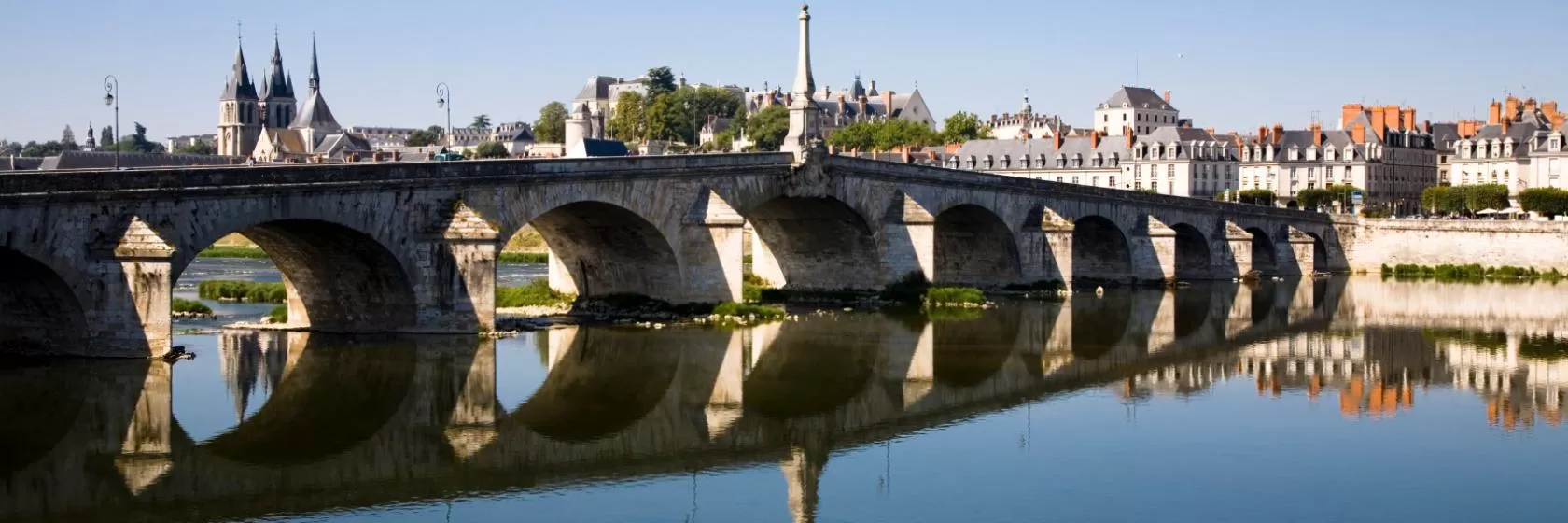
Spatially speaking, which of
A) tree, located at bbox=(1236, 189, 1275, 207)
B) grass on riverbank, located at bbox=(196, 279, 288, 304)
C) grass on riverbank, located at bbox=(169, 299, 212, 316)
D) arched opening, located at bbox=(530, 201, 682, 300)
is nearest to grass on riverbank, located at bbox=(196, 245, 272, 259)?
grass on riverbank, located at bbox=(196, 279, 288, 304)

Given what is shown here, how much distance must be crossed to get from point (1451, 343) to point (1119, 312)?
393 inches

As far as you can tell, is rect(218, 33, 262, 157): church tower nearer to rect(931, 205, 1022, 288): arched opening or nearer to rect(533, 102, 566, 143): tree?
rect(533, 102, 566, 143): tree

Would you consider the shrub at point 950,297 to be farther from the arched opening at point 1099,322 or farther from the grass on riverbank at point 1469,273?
the grass on riverbank at point 1469,273

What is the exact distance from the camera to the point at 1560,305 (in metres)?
52.0

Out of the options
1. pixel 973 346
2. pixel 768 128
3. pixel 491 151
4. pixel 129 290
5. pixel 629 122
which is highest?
pixel 629 122

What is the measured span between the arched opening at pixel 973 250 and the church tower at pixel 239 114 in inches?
3236

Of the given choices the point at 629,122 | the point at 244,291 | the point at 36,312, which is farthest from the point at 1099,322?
the point at 629,122

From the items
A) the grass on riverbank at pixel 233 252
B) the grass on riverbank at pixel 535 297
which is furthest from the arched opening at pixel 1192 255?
the grass on riverbank at pixel 233 252

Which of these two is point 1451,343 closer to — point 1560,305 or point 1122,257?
point 1560,305

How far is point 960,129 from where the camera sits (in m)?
112

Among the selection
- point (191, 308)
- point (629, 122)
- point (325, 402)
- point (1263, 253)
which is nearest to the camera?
point (325, 402)

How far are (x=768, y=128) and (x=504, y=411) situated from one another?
8341 cm

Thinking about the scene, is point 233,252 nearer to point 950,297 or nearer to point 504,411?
point 950,297

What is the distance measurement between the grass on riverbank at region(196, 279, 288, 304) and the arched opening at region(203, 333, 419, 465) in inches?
403
